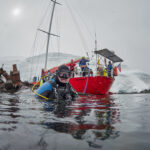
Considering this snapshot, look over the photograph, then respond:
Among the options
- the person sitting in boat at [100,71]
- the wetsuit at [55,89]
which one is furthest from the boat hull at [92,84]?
the wetsuit at [55,89]

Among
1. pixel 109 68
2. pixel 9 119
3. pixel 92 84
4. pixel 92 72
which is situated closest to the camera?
pixel 9 119

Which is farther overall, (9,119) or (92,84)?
(92,84)

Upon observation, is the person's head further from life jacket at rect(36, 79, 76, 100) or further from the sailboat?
the sailboat

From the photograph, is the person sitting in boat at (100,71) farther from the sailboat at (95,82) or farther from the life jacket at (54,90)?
the life jacket at (54,90)

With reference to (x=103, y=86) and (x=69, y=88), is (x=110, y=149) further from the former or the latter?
(x=103, y=86)

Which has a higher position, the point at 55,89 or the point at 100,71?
the point at 100,71

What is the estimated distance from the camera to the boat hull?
1253 cm

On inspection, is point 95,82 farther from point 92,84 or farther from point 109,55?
point 109,55

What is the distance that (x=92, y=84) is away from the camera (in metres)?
12.6

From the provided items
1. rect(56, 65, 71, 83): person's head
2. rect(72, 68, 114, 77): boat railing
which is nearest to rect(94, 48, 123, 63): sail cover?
rect(72, 68, 114, 77): boat railing

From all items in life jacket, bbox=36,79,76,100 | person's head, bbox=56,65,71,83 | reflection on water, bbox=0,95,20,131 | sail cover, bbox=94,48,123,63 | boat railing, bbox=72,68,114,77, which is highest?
sail cover, bbox=94,48,123,63

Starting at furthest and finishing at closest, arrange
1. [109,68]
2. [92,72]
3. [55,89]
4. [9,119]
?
[109,68] → [92,72] → [55,89] → [9,119]

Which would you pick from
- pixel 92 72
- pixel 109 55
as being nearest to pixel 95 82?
pixel 92 72

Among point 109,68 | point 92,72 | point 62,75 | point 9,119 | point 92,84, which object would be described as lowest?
point 9,119
